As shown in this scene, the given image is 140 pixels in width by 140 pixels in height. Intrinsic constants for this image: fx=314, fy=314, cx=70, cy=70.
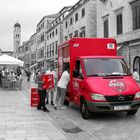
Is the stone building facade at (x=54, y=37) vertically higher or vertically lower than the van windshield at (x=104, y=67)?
higher

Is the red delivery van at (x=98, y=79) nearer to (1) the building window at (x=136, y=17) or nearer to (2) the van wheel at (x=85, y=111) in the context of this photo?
(2) the van wheel at (x=85, y=111)

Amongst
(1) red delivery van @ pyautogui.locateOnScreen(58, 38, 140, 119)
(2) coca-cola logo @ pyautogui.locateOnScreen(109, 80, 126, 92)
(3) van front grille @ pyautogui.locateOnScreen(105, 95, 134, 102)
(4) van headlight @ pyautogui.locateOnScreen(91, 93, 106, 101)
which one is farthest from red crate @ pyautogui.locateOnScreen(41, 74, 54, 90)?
(3) van front grille @ pyautogui.locateOnScreen(105, 95, 134, 102)

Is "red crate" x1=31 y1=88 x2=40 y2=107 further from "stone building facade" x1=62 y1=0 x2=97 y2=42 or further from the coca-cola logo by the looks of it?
"stone building facade" x1=62 y1=0 x2=97 y2=42

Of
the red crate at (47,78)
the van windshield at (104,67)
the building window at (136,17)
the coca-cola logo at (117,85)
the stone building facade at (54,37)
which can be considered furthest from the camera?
the stone building facade at (54,37)

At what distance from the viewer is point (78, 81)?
1130 cm

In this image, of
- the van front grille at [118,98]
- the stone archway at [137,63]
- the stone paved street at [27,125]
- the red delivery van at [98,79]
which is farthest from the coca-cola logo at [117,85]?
the stone archway at [137,63]

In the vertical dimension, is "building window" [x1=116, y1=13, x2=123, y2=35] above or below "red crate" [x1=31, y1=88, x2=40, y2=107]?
above

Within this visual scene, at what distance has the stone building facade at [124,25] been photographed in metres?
23.3

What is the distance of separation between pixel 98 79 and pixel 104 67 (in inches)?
31.4

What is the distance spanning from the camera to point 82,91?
35.3ft

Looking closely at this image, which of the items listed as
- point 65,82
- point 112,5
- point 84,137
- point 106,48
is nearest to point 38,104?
point 65,82

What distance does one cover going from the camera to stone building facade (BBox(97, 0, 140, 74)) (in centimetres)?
2334

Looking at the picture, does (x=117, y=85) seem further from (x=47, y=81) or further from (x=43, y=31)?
(x=43, y=31)

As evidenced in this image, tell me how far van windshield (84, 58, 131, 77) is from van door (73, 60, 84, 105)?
1.10 ft
